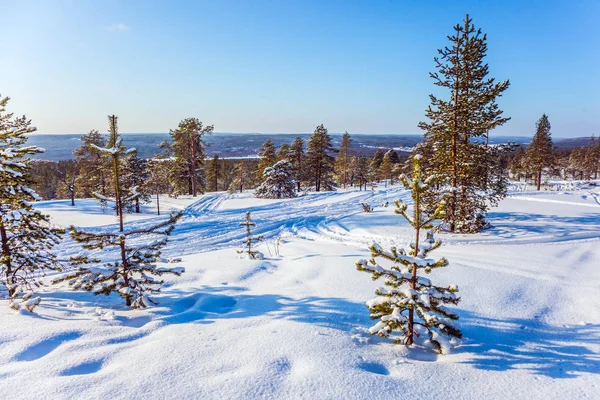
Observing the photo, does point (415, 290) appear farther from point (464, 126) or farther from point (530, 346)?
point (464, 126)

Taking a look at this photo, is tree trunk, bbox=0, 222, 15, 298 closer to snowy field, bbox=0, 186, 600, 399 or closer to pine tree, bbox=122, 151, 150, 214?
snowy field, bbox=0, 186, 600, 399

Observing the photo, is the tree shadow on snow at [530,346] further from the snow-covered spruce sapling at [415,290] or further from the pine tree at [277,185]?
the pine tree at [277,185]

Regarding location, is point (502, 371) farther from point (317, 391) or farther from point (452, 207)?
point (452, 207)

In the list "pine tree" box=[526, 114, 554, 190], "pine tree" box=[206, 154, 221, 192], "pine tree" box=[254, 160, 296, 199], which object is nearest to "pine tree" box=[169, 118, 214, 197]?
"pine tree" box=[254, 160, 296, 199]

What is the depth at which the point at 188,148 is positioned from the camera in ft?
134

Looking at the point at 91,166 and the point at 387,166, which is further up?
the point at 91,166

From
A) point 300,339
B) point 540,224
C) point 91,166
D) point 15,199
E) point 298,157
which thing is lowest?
point 540,224

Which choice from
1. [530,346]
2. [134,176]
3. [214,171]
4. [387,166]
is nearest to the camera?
[530,346]

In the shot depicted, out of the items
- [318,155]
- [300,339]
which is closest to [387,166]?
[318,155]

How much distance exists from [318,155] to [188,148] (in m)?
16.8

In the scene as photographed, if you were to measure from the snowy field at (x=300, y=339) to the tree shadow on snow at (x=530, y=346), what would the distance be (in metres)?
0.02

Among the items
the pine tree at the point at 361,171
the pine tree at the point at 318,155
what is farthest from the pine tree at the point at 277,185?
the pine tree at the point at 361,171

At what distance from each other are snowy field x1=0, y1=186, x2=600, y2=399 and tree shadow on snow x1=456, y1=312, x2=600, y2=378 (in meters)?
0.02

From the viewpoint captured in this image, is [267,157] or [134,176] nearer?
[134,176]
